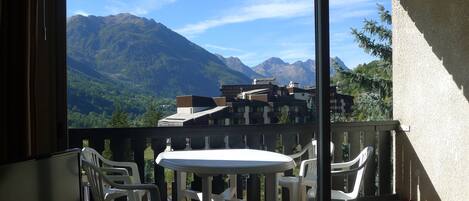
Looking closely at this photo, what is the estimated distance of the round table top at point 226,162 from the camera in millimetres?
2717

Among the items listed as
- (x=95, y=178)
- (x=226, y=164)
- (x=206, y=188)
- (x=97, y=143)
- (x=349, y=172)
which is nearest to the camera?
(x=95, y=178)

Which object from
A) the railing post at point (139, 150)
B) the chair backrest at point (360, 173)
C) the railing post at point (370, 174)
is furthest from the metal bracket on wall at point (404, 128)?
the railing post at point (139, 150)

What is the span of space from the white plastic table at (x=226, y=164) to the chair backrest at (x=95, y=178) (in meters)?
0.42

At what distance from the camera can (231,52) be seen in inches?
139

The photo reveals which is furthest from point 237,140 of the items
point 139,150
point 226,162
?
point 226,162

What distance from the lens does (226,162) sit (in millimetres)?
2850

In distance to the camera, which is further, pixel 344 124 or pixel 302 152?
pixel 344 124

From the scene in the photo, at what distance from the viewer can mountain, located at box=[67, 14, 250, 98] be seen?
3229 mm

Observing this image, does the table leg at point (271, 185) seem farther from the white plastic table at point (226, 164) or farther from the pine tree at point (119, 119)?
the pine tree at point (119, 119)

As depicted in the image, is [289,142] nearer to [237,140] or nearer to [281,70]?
[237,140]

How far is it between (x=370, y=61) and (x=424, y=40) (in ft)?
1.61

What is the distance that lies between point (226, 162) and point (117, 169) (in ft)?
2.85

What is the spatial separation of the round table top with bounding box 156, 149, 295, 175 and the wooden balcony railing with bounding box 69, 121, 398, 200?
1.20ft

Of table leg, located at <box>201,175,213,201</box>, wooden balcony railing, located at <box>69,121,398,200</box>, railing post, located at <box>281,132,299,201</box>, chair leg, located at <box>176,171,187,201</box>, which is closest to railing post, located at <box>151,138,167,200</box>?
wooden balcony railing, located at <box>69,121,398,200</box>
